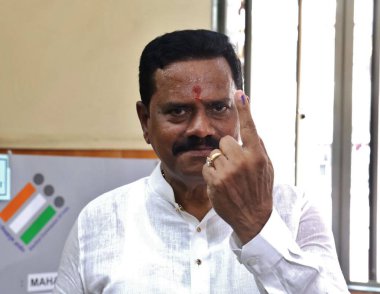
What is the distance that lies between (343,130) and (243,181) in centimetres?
172

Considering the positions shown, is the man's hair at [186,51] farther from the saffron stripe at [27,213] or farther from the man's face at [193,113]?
the saffron stripe at [27,213]

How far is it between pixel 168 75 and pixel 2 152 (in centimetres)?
89

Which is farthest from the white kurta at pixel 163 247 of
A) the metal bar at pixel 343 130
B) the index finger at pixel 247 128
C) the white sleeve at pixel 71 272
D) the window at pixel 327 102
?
the metal bar at pixel 343 130

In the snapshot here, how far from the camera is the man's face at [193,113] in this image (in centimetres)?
111

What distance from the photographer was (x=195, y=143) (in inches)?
43.8

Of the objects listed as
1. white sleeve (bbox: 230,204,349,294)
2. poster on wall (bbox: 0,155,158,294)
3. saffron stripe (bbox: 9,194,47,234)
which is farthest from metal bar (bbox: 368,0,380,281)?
white sleeve (bbox: 230,204,349,294)

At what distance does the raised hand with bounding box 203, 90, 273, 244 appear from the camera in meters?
0.89

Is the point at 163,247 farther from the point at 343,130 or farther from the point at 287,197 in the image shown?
the point at 343,130

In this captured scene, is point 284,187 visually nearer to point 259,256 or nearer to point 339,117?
point 259,256

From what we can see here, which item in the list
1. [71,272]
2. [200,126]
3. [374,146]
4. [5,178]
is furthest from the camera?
[374,146]

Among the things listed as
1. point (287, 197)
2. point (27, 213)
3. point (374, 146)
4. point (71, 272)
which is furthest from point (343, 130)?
point (71, 272)

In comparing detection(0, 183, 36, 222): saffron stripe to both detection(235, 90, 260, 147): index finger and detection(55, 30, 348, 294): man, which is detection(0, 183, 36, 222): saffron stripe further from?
detection(235, 90, 260, 147): index finger

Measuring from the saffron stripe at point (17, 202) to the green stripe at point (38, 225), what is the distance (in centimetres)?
9

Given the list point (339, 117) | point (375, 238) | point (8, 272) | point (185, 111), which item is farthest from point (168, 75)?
point (375, 238)
